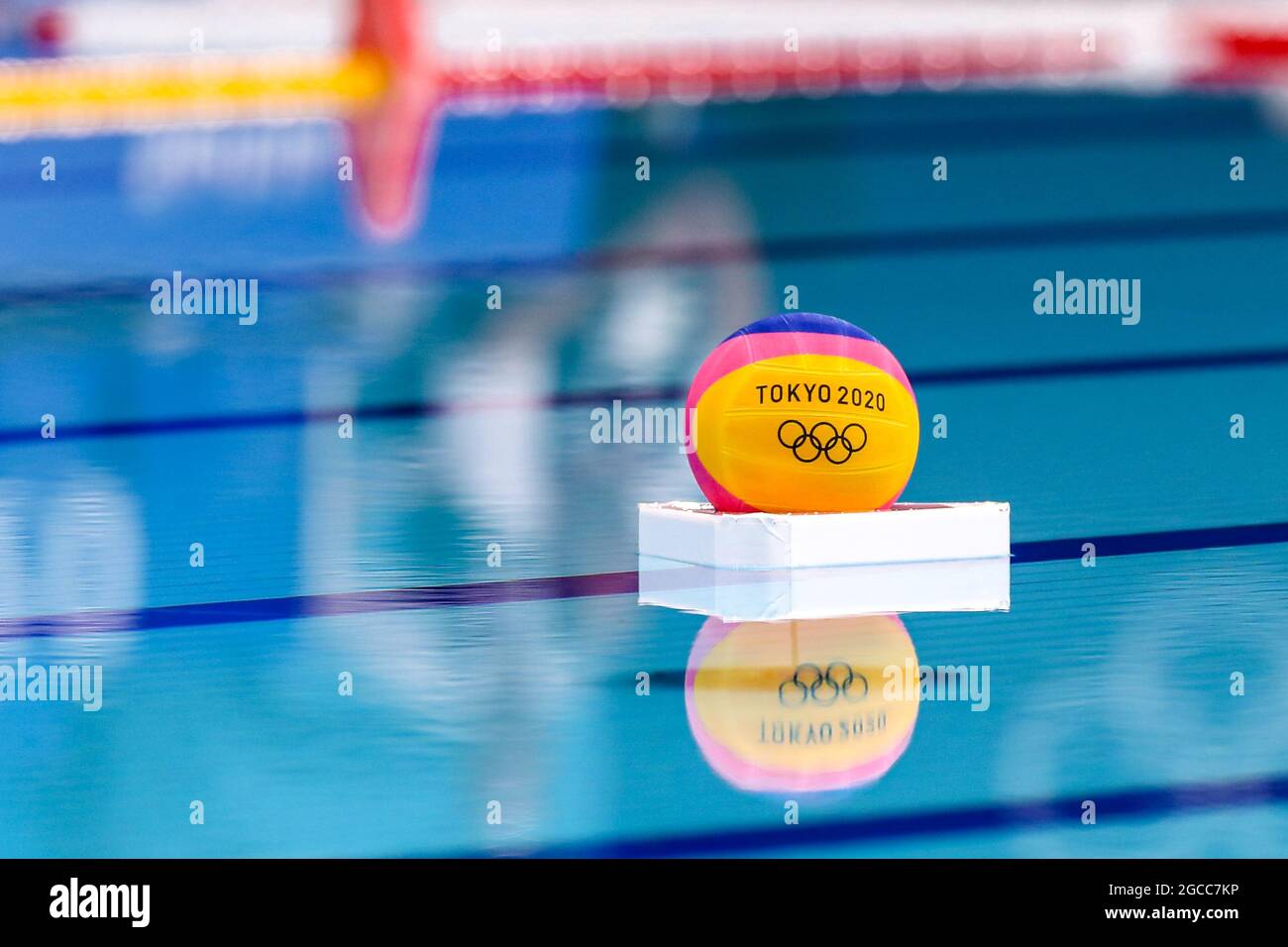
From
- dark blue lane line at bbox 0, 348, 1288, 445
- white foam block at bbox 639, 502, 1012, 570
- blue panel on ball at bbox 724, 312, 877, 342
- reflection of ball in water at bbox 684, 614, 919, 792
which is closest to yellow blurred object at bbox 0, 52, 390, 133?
dark blue lane line at bbox 0, 348, 1288, 445

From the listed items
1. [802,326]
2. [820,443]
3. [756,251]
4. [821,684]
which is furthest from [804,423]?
[756,251]

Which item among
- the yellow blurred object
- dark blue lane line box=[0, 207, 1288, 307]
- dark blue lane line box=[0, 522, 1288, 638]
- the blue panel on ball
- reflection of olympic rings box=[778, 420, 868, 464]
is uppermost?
the yellow blurred object

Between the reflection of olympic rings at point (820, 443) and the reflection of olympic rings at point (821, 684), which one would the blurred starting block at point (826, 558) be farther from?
the reflection of olympic rings at point (821, 684)

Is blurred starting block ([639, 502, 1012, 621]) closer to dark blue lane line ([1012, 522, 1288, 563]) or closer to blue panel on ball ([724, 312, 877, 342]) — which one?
dark blue lane line ([1012, 522, 1288, 563])

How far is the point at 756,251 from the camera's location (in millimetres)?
4746

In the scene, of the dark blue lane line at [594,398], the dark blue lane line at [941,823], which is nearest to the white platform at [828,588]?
the dark blue lane line at [941,823]

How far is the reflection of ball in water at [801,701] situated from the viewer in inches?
61.6

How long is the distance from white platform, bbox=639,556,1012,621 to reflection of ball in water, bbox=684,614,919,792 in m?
0.06

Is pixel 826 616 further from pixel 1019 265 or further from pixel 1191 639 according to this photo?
pixel 1019 265

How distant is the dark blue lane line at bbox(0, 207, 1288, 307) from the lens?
178 inches

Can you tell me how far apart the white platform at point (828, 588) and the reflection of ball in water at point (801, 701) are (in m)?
0.06

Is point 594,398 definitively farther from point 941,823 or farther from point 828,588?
point 941,823

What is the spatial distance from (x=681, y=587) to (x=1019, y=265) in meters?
2.73

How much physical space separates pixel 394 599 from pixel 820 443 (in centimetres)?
50
